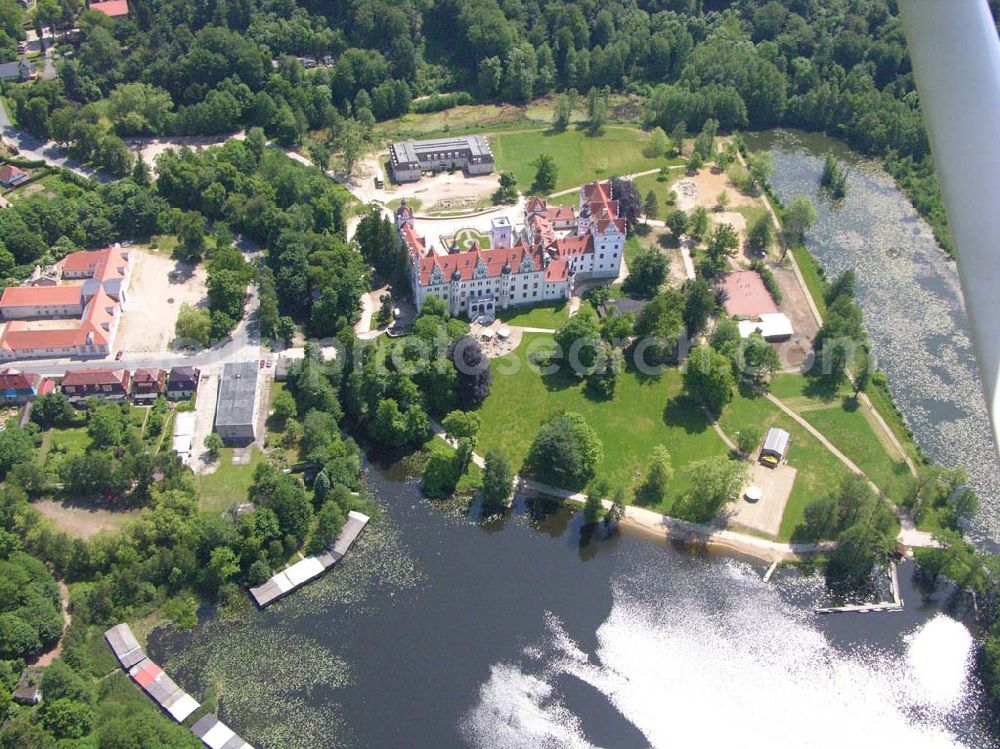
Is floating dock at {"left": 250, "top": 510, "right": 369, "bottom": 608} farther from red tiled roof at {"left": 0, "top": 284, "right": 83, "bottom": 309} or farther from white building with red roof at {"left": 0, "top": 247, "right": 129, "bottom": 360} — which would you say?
red tiled roof at {"left": 0, "top": 284, "right": 83, "bottom": 309}

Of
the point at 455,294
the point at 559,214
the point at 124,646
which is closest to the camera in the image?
the point at 124,646

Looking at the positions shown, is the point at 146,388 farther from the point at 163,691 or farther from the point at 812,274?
the point at 812,274

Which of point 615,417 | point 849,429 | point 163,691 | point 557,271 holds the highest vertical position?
point 557,271

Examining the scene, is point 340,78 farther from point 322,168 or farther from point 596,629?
point 596,629

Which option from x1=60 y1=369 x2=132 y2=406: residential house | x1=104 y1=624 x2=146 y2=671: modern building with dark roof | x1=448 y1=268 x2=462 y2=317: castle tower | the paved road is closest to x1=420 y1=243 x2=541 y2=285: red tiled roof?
x1=448 y1=268 x2=462 y2=317: castle tower

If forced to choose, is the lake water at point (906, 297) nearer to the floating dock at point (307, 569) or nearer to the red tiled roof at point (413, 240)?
the red tiled roof at point (413, 240)

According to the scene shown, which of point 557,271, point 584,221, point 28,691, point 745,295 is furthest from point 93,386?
point 745,295

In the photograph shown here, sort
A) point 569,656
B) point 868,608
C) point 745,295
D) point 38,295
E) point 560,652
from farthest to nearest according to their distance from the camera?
point 745,295, point 38,295, point 868,608, point 560,652, point 569,656
